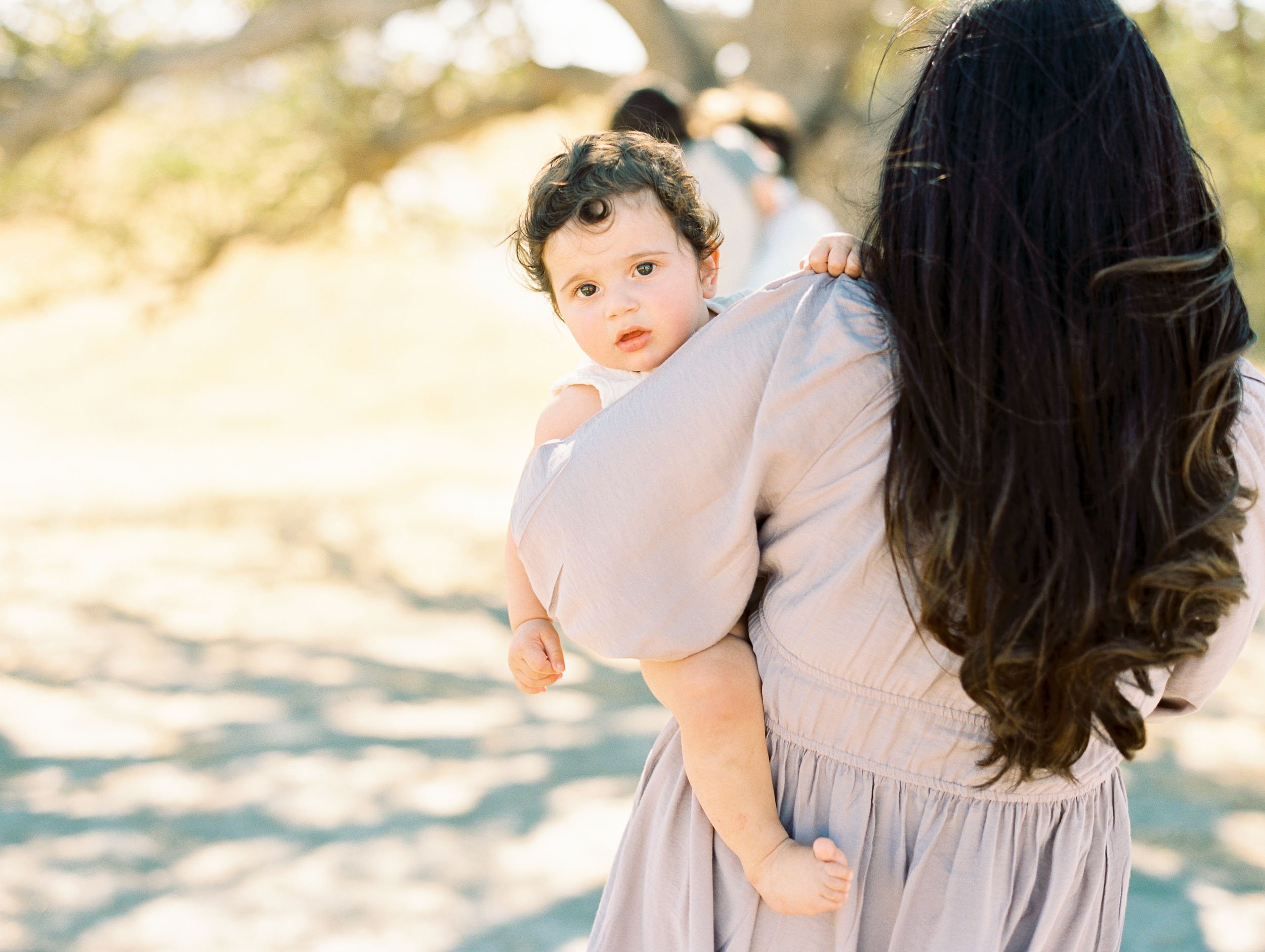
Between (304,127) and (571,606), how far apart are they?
5232mm

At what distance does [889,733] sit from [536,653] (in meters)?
0.42

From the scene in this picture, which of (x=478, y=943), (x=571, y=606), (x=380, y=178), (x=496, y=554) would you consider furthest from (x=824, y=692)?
(x=496, y=554)

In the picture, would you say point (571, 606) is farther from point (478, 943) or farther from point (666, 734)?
point (478, 943)

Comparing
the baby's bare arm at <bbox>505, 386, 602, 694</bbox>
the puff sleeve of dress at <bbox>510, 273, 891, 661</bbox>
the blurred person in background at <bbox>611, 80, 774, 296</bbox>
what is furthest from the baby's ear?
the blurred person in background at <bbox>611, 80, 774, 296</bbox>

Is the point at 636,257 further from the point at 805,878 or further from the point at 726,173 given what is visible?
the point at 726,173

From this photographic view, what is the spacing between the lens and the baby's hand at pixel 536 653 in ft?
4.37

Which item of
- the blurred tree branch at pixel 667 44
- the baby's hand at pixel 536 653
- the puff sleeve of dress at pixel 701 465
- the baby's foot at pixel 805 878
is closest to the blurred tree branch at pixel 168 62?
the blurred tree branch at pixel 667 44

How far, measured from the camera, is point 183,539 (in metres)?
7.66

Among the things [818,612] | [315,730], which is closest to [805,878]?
[818,612]

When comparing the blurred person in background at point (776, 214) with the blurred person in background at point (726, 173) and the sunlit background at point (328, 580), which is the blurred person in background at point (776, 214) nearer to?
the blurred person in background at point (726, 173)

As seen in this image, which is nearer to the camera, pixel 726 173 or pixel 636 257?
pixel 636 257

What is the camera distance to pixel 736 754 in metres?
1.16

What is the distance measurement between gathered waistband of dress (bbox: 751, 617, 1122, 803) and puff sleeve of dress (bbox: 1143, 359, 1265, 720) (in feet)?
0.47

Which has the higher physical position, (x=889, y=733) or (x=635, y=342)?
(x=635, y=342)
